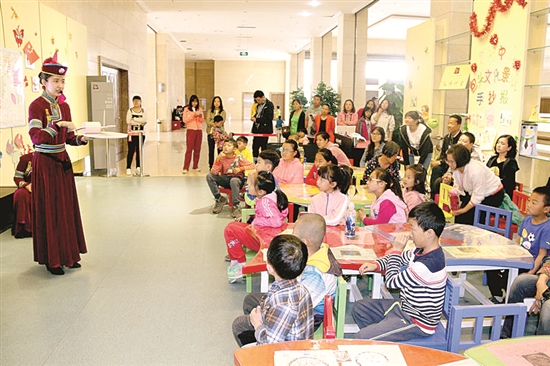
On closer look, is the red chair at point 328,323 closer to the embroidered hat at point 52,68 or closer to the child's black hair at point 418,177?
the child's black hair at point 418,177

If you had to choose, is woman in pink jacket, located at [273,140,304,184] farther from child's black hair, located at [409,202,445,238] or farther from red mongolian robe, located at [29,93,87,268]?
child's black hair, located at [409,202,445,238]

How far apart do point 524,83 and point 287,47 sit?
19.8 meters

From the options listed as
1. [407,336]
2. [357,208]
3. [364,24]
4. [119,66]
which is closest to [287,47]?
[364,24]

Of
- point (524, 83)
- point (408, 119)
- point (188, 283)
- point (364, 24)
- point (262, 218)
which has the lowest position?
point (188, 283)

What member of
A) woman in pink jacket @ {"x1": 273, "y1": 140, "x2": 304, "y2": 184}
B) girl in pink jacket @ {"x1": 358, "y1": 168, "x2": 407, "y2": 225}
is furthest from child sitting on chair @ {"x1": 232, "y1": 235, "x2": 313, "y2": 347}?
woman in pink jacket @ {"x1": 273, "y1": 140, "x2": 304, "y2": 184}

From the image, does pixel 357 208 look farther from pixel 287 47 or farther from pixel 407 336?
pixel 287 47

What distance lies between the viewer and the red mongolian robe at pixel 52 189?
4.31 meters

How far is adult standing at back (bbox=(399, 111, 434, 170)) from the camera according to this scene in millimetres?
7537

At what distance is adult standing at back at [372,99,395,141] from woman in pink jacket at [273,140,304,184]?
425 centimetres

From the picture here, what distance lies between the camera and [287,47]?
2528 cm

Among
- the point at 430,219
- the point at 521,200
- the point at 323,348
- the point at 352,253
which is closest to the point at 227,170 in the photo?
the point at 521,200

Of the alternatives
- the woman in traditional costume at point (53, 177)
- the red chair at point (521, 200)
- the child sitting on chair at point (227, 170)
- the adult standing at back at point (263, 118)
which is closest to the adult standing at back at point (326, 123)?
the adult standing at back at point (263, 118)

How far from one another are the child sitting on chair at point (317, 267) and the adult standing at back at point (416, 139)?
16.7 feet

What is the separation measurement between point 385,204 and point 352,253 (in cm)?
113
